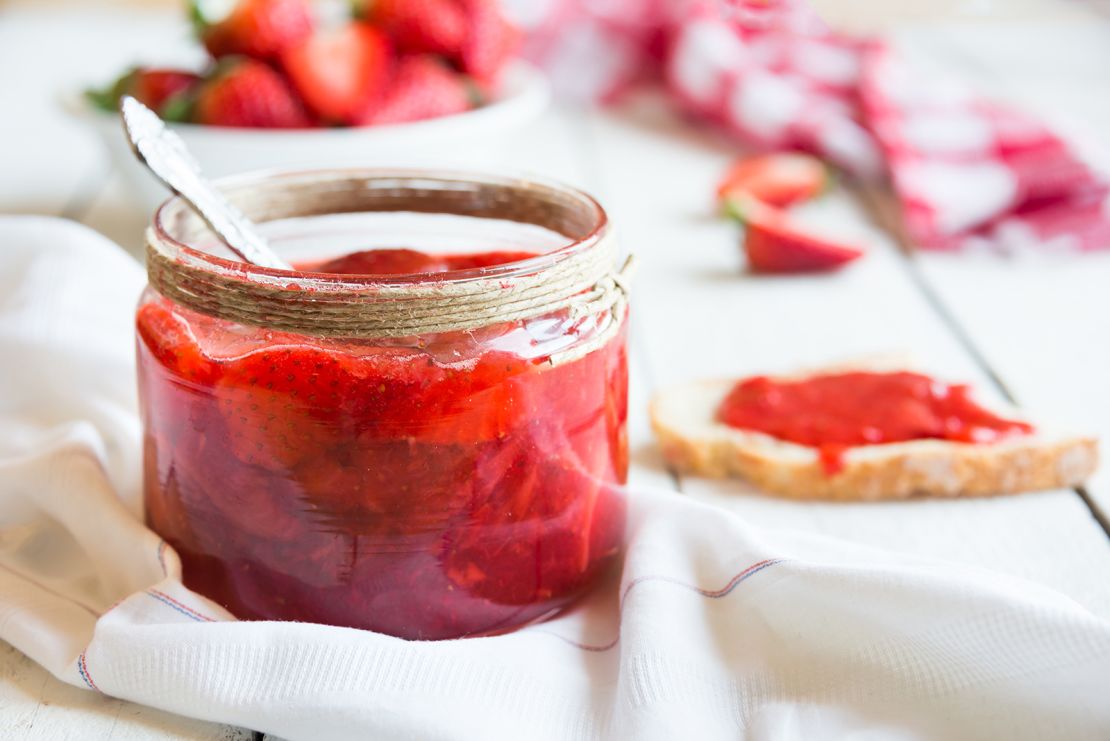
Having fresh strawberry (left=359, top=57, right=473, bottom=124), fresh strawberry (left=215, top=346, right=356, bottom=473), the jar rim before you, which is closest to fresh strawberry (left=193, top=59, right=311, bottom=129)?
fresh strawberry (left=359, top=57, right=473, bottom=124)

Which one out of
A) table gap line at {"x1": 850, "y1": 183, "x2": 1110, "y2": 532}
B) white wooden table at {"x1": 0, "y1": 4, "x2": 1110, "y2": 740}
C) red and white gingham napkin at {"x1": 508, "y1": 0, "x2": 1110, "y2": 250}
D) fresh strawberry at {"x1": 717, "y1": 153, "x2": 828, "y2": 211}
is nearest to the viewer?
white wooden table at {"x1": 0, "y1": 4, "x2": 1110, "y2": 740}

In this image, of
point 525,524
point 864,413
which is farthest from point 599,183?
point 525,524

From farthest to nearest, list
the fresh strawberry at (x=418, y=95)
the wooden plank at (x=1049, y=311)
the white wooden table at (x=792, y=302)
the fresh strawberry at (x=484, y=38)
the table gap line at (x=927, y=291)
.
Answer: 1. the fresh strawberry at (x=484, y=38)
2. the fresh strawberry at (x=418, y=95)
3. the wooden plank at (x=1049, y=311)
4. the table gap line at (x=927, y=291)
5. the white wooden table at (x=792, y=302)

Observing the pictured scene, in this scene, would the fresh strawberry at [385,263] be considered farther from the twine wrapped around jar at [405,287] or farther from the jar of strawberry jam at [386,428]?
the twine wrapped around jar at [405,287]

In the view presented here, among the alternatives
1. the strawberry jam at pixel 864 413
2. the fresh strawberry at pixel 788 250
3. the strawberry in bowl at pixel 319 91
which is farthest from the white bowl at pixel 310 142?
the strawberry jam at pixel 864 413

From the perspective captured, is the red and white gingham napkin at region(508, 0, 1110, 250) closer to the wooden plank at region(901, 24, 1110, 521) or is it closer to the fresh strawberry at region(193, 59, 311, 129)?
the wooden plank at region(901, 24, 1110, 521)

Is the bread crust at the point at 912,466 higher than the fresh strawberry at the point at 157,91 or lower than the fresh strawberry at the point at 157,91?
lower

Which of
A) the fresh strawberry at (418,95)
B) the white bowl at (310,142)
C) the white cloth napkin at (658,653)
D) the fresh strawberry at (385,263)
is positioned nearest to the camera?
the white cloth napkin at (658,653)
